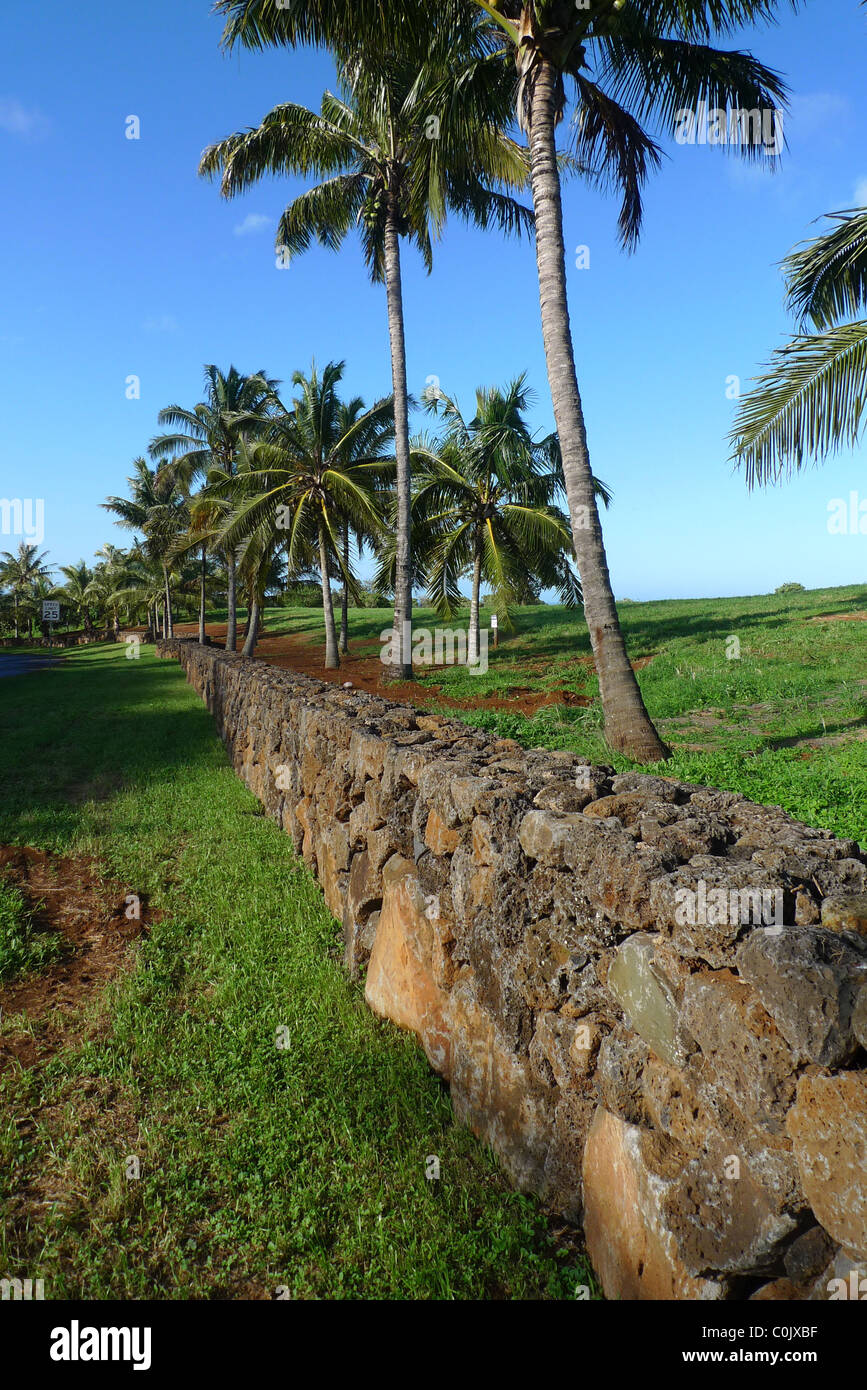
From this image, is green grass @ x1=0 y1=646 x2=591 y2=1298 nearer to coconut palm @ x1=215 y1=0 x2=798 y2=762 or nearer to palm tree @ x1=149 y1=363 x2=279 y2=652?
coconut palm @ x1=215 y1=0 x2=798 y2=762

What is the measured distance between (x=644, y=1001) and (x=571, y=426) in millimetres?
6644

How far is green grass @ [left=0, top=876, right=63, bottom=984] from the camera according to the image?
4.33 m

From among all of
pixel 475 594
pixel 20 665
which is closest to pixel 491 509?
pixel 475 594

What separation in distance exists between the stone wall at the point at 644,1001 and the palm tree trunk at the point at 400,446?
11463mm

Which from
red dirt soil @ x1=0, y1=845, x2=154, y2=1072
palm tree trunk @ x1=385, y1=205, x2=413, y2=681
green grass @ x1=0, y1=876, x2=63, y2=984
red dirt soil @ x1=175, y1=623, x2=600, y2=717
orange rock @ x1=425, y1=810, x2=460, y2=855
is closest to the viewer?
orange rock @ x1=425, y1=810, x2=460, y2=855

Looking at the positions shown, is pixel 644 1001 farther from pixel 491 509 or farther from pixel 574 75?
pixel 491 509

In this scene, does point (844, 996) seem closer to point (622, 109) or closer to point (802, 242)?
point (802, 242)

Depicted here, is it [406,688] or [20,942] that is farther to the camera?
[406,688]

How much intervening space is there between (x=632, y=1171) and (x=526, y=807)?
4.00 ft

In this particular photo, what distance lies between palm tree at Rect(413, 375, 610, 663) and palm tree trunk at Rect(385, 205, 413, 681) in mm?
2560

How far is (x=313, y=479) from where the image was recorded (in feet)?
61.0

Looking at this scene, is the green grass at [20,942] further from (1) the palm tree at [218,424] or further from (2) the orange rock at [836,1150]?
(1) the palm tree at [218,424]

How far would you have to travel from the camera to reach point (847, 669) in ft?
34.3

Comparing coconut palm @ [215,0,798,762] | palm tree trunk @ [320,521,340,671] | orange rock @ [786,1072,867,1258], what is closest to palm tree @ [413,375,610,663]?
palm tree trunk @ [320,521,340,671]
